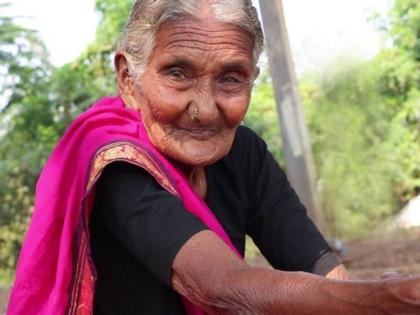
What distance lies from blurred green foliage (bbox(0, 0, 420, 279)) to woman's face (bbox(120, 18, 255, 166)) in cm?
837

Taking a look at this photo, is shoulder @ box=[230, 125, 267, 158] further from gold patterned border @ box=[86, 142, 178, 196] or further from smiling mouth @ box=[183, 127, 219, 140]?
gold patterned border @ box=[86, 142, 178, 196]

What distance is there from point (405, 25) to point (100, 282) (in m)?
12.1

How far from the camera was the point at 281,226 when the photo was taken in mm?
2379

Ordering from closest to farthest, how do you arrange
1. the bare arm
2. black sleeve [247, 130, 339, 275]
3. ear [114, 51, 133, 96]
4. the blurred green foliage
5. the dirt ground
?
the bare arm
ear [114, 51, 133, 96]
black sleeve [247, 130, 339, 275]
the dirt ground
the blurred green foliage

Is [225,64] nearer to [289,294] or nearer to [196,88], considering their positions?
[196,88]

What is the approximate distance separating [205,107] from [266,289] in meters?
0.59

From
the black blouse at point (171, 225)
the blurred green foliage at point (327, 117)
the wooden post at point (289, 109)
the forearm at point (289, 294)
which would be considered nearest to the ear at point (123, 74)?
the black blouse at point (171, 225)

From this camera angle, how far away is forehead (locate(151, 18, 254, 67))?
1935mm

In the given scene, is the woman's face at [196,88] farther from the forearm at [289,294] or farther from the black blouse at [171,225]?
the forearm at [289,294]

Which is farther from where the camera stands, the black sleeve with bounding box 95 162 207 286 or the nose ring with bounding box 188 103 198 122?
the nose ring with bounding box 188 103 198 122

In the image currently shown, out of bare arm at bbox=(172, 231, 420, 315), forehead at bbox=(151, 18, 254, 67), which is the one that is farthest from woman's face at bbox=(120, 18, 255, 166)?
bare arm at bbox=(172, 231, 420, 315)

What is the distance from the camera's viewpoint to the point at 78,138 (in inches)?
78.7

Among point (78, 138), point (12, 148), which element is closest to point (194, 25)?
point (78, 138)

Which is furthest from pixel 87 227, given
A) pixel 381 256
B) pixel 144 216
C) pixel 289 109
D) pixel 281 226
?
pixel 381 256
